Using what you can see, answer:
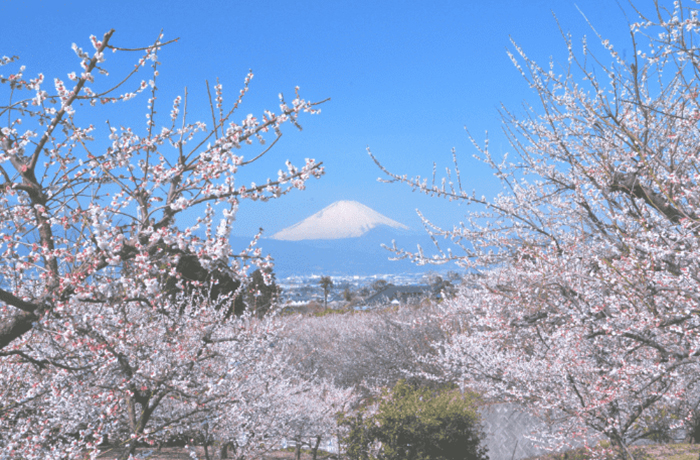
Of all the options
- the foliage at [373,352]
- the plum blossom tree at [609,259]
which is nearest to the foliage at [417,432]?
the plum blossom tree at [609,259]

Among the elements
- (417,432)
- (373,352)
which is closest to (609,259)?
(417,432)

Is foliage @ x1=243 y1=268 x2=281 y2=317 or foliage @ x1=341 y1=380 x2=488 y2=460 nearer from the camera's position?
foliage @ x1=243 y1=268 x2=281 y2=317

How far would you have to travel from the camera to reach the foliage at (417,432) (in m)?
6.68

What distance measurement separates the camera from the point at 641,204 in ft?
15.4

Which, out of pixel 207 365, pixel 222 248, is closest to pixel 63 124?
pixel 222 248

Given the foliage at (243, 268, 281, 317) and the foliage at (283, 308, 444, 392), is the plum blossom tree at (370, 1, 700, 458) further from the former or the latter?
the foliage at (283, 308, 444, 392)

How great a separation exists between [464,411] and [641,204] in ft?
13.6

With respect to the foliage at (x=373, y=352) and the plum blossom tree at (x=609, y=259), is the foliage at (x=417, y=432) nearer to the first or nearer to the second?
the plum blossom tree at (x=609, y=259)

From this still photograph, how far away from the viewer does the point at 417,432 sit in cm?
669

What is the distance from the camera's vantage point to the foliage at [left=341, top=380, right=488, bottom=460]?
6.68 metres

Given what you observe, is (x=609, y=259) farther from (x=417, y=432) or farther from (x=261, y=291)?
(x=261, y=291)

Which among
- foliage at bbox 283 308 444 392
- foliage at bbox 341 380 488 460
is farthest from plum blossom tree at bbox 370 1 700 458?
foliage at bbox 283 308 444 392

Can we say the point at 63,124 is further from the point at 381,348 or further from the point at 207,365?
the point at 381,348

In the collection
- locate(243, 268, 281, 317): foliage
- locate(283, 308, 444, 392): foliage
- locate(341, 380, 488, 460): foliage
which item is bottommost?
locate(341, 380, 488, 460): foliage
